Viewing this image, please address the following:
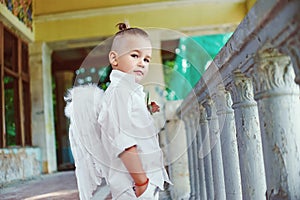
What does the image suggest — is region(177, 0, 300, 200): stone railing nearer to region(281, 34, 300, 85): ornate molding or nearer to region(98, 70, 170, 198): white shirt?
region(281, 34, 300, 85): ornate molding

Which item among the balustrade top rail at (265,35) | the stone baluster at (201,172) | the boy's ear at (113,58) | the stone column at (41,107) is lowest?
the stone baluster at (201,172)

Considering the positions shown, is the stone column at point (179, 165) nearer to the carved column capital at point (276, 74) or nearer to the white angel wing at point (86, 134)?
the white angel wing at point (86, 134)

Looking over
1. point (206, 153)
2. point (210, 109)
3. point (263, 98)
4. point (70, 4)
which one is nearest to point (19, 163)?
point (70, 4)

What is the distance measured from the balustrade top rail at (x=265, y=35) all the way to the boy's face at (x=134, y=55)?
23 cm

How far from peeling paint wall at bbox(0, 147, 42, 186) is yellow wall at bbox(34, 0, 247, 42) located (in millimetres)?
1858

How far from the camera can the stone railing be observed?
28.7 inches

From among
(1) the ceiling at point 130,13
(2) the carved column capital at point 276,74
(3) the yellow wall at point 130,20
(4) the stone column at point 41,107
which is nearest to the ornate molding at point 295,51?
(2) the carved column capital at point 276,74

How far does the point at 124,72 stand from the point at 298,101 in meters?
0.46

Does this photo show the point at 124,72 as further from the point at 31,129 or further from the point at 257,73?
the point at 31,129

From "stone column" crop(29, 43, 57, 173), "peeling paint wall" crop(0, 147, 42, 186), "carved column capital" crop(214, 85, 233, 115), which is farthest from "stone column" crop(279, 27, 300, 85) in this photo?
"stone column" crop(29, 43, 57, 173)

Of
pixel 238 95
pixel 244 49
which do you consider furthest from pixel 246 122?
pixel 244 49

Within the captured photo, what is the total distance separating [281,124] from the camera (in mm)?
837

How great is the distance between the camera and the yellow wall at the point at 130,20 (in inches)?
249

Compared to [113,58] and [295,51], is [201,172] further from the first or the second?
[295,51]
